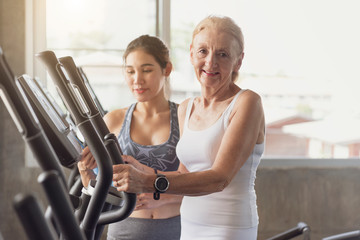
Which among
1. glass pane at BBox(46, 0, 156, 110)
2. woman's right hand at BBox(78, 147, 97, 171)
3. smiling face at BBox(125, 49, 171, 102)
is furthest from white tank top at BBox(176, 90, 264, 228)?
glass pane at BBox(46, 0, 156, 110)

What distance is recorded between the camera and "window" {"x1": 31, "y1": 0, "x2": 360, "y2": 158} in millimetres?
3533

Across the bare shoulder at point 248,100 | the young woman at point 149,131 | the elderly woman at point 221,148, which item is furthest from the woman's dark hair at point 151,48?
the bare shoulder at point 248,100

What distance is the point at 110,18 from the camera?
139 inches

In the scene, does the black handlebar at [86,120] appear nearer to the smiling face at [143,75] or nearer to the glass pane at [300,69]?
the smiling face at [143,75]

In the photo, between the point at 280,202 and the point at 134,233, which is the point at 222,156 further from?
the point at 280,202

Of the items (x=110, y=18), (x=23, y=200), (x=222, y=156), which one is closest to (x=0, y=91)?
(x=23, y=200)

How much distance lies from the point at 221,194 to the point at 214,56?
36 centimetres

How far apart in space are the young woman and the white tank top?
227mm

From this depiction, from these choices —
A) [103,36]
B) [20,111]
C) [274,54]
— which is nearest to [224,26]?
[20,111]

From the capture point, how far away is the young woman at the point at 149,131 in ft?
5.17

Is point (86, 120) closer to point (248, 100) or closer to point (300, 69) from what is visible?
point (248, 100)

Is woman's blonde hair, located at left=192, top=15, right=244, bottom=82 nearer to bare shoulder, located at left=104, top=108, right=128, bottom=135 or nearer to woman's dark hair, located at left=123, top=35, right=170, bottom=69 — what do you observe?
woman's dark hair, located at left=123, top=35, right=170, bottom=69

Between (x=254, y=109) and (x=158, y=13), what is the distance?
8.13 ft

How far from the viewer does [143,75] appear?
5.64 ft
